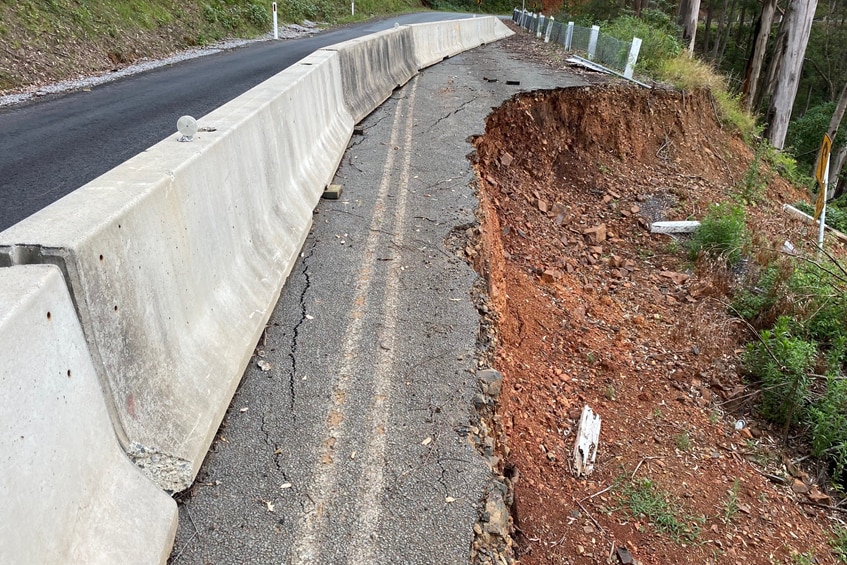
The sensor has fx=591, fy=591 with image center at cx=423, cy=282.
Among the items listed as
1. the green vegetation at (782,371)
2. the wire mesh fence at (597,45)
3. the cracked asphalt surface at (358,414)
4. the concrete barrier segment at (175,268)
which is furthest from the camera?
the wire mesh fence at (597,45)

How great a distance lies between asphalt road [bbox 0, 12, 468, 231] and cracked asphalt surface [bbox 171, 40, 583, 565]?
2.29 meters

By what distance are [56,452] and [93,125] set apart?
6.61 m

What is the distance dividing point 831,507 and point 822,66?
143 ft

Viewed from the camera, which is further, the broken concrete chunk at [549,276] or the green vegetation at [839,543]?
the broken concrete chunk at [549,276]

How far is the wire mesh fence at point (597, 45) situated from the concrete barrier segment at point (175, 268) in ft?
37.5

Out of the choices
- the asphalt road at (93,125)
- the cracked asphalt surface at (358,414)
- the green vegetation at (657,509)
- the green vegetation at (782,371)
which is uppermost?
the asphalt road at (93,125)

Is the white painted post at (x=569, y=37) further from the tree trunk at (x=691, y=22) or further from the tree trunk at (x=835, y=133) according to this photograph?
the tree trunk at (x=835, y=133)

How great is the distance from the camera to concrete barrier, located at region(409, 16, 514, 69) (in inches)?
555

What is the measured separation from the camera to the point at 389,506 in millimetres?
2666

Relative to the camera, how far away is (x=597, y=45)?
1578 cm

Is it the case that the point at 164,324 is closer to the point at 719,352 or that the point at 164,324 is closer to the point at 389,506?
the point at 389,506

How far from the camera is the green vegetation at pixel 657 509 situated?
376 cm

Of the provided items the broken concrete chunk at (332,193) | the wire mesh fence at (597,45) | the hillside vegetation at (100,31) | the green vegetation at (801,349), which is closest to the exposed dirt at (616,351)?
the green vegetation at (801,349)

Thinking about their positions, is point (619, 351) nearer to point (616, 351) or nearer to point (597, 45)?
point (616, 351)
